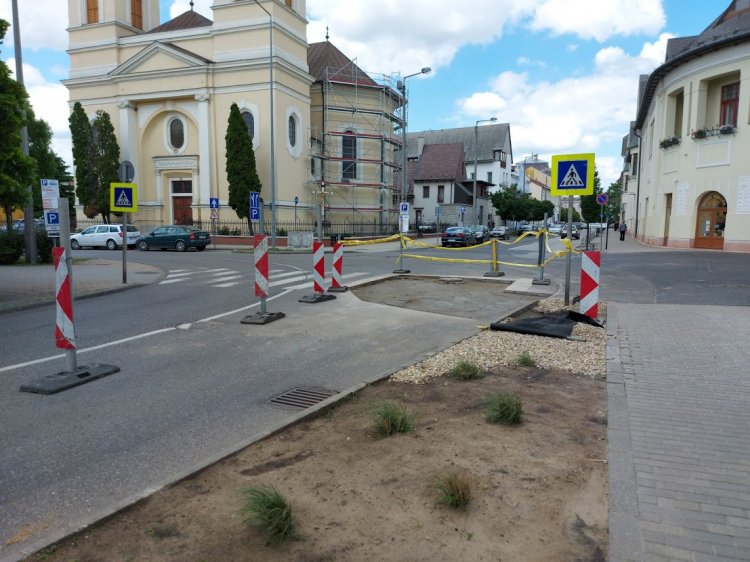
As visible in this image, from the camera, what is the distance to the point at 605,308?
1069cm

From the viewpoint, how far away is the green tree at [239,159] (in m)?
36.2

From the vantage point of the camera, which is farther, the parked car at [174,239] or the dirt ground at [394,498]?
the parked car at [174,239]

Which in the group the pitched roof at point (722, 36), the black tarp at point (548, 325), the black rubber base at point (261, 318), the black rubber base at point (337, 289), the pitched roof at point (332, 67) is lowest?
A: the black rubber base at point (261, 318)

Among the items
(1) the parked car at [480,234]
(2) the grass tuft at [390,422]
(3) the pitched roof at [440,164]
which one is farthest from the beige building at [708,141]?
(3) the pitched roof at [440,164]

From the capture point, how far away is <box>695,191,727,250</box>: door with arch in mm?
27750

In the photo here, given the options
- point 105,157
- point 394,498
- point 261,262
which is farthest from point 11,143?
point 105,157

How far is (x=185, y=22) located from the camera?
45375 mm

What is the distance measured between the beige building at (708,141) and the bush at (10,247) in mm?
30896

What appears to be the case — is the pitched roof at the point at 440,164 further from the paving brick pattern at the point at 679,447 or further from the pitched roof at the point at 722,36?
the paving brick pattern at the point at 679,447

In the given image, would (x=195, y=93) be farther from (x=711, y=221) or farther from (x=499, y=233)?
(x=711, y=221)

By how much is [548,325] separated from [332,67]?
4112 centimetres

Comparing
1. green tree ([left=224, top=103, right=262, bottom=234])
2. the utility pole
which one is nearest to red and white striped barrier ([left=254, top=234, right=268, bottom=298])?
the utility pole

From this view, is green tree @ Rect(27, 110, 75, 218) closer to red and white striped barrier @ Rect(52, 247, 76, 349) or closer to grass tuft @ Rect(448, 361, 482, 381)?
red and white striped barrier @ Rect(52, 247, 76, 349)

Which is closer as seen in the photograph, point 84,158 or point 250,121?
point 250,121
